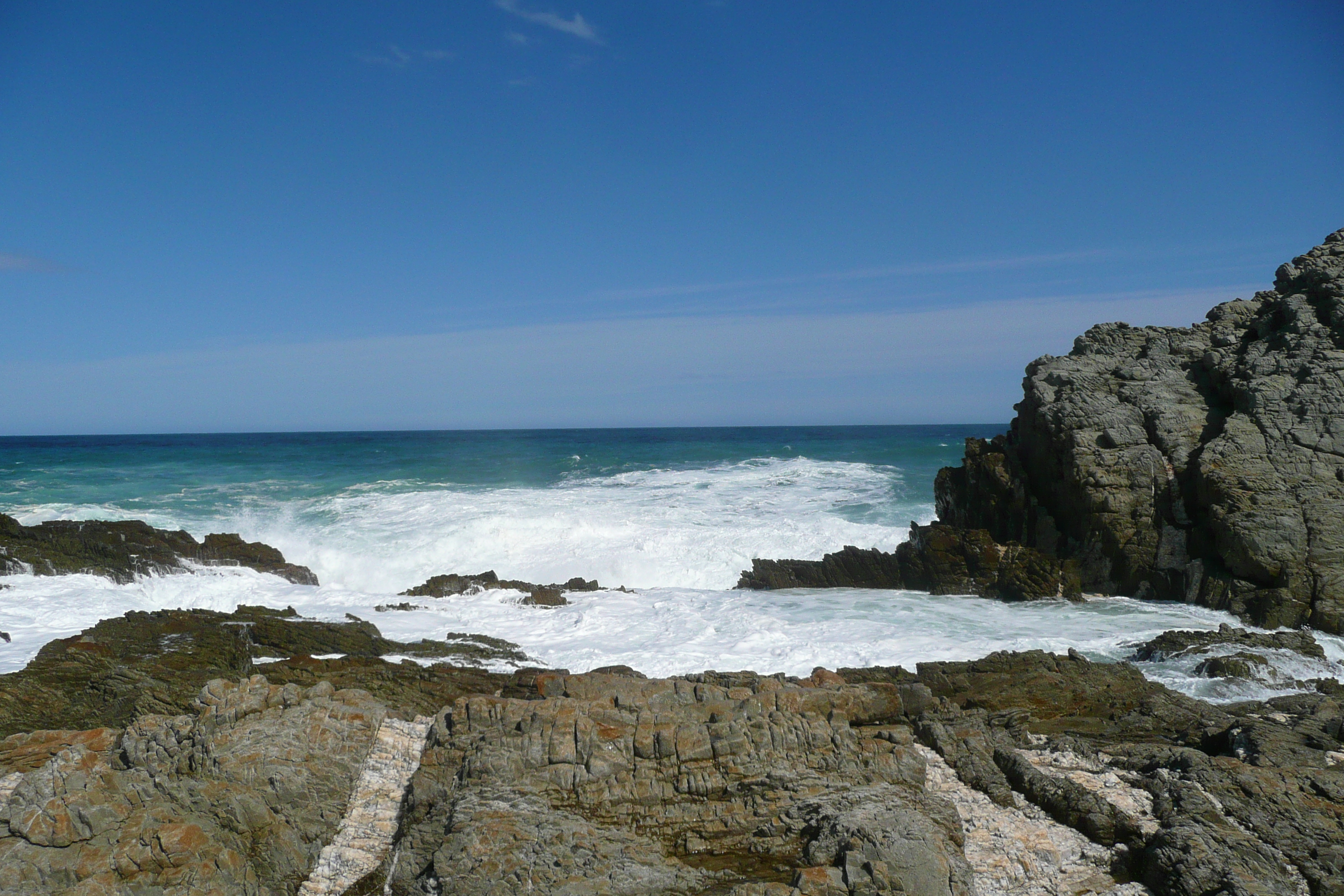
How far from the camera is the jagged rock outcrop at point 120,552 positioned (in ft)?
50.1

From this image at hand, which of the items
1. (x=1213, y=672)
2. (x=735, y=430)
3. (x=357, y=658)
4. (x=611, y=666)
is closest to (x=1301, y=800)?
(x=1213, y=672)

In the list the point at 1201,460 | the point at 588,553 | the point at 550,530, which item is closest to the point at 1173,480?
the point at 1201,460

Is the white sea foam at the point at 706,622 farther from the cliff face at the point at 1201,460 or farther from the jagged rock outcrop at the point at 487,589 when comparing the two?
the cliff face at the point at 1201,460

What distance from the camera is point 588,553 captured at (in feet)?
74.4

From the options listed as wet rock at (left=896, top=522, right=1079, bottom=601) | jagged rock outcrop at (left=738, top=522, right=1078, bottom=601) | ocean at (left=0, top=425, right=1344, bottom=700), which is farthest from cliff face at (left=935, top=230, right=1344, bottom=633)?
ocean at (left=0, top=425, right=1344, bottom=700)

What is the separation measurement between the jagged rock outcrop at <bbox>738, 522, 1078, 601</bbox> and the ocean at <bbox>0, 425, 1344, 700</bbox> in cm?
56

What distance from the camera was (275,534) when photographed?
24344mm

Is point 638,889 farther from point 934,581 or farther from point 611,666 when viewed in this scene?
point 934,581

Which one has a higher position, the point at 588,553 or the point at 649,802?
the point at 649,802

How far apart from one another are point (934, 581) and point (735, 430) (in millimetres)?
90067

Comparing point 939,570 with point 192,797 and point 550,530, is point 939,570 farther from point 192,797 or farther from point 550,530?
point 192,797

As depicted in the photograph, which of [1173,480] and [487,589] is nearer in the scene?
[1173,480]

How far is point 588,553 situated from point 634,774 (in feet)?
55.5

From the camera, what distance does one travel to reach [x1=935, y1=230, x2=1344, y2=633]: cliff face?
44.3 ft
